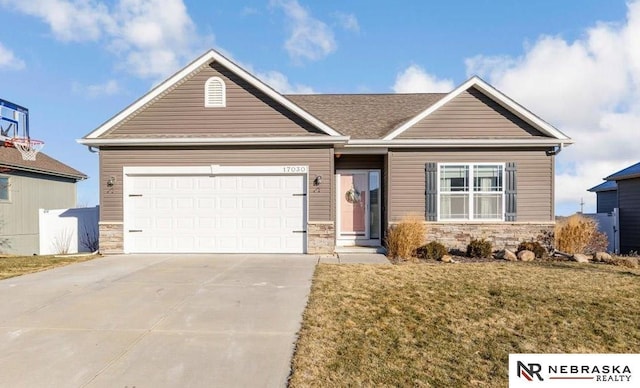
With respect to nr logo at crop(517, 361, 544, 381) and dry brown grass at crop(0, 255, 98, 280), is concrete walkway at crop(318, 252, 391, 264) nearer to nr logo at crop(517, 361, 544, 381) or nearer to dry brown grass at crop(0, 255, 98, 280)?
nr logo at crop(517, 361, 544, 381)

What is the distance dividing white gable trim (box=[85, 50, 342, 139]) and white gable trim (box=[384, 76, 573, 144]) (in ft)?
7.58

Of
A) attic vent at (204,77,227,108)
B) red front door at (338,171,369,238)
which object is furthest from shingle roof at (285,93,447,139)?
attic vent at (204,77,227,108)

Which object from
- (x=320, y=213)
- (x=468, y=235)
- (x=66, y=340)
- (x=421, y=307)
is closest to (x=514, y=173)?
(x=468, y=235)

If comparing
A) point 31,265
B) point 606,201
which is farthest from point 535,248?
point 606,201

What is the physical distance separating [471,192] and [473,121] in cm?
210

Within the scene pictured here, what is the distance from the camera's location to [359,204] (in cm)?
1223

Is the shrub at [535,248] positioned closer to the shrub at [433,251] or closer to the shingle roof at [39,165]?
the shrub at [433,251]

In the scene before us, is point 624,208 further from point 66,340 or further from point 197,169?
point 66,340

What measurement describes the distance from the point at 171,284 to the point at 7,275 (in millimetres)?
3913

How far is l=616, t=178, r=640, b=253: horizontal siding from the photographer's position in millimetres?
14711

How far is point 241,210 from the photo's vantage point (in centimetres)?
1077

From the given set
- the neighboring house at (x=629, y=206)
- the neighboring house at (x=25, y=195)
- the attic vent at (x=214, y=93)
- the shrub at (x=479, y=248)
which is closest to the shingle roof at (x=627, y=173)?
the neighboring house at (x=629, y=206)

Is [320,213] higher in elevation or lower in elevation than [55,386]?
higher

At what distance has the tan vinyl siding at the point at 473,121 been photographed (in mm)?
11359
